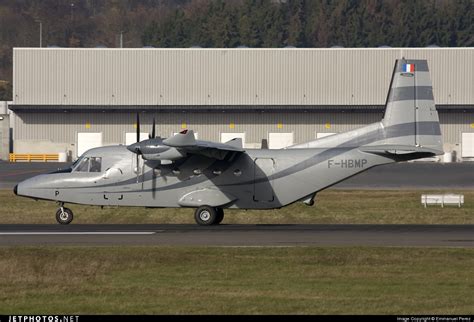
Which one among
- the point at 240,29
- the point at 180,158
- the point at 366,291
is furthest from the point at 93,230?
the point at 240,29

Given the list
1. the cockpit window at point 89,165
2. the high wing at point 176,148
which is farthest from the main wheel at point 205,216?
the cockpit window at point 89,165

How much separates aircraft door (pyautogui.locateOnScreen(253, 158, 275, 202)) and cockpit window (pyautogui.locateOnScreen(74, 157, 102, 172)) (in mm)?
5809

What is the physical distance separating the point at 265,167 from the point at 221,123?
45301 mm

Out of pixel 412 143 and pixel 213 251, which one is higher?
pixel 412 143

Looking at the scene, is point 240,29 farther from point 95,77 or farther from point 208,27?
point 95,77

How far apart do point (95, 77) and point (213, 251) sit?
57.0 meters

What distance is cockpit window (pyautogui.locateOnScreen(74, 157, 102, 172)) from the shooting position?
37.2 meters

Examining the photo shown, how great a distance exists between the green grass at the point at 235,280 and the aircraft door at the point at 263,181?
350 inches

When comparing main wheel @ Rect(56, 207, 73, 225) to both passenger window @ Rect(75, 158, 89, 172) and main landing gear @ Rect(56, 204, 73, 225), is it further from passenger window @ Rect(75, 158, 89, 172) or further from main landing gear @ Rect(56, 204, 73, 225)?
passenger window @ Rect(75, 158, 89, 172)

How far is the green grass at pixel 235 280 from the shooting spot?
20.1m

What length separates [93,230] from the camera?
3384cm

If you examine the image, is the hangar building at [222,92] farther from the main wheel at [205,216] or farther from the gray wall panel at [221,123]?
the main wheel at [205,216]

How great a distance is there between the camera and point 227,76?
81.8 meters

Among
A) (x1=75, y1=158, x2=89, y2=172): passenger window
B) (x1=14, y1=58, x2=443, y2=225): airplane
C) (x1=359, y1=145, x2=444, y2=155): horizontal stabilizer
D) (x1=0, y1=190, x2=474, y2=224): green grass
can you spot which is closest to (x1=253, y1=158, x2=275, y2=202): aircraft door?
(x1=14, y1=58, x2=443, y2=225): airplane
